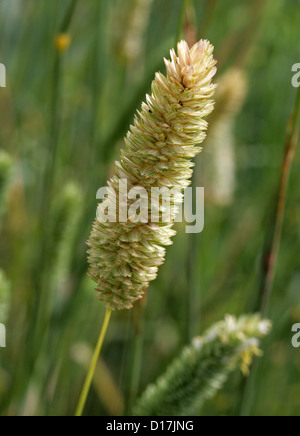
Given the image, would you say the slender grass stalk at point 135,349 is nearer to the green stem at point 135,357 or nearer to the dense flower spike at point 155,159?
the green stem at point 135,357

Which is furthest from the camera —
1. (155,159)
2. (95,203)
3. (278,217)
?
(95,203)

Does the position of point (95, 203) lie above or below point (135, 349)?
above

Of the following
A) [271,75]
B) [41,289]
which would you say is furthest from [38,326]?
[271,75]

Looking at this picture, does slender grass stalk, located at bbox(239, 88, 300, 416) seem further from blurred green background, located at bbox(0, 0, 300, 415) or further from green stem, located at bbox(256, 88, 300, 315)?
blurred green background, located at bbox(0, 0, 300, 415)

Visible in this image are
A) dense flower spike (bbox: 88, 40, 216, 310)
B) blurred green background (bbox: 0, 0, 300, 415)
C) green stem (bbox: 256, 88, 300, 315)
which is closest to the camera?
dense flower spike (bbox: 88, 40, 216, 310)

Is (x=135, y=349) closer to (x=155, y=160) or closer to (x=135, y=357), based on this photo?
(x=135, y=357)

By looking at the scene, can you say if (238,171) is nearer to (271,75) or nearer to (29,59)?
(271,75)

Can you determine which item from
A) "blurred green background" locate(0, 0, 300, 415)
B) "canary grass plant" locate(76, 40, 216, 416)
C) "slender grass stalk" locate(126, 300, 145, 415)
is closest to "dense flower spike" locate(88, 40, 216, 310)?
"canary grass plant" locate(76, 40, 216, 416)

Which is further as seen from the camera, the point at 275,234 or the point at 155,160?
the point at 275,234

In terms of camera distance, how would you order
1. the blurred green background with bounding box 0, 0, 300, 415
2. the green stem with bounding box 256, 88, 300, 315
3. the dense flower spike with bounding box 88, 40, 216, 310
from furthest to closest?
the blurred green background with bounding box 0, 0, 300, 415
the green stem with bounding box 256, 88, 300, 315
the dense flower spike with bounding box 88, 40, 216, 310

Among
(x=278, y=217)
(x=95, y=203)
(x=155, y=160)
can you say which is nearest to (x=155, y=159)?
(x=155, y=160)
